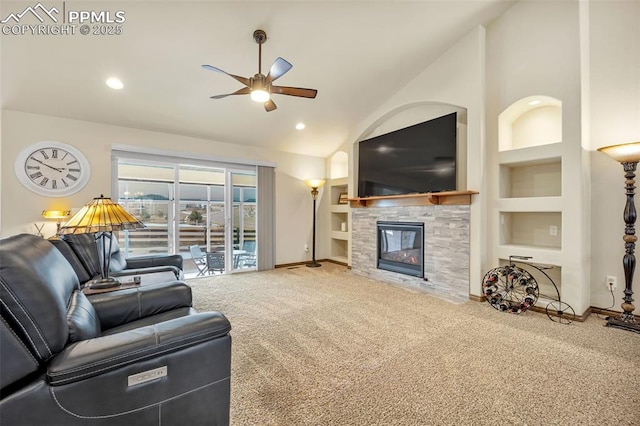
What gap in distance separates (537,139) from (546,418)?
341 cm

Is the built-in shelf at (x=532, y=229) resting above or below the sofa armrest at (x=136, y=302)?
above

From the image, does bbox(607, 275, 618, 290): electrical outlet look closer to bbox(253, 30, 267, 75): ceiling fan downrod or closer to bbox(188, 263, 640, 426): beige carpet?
→ bbox(188, 263, 640, 426): beige carpet

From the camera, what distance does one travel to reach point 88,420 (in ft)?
3.52

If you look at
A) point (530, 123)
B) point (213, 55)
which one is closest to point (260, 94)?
point (213, 55)

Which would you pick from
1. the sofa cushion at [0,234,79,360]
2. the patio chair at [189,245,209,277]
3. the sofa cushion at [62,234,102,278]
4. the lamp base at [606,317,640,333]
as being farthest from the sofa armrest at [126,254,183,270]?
the lamp base at [606,317,640,333]

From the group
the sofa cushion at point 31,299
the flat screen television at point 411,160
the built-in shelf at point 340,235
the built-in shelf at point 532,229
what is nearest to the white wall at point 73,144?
the flat screen television at point 411,160

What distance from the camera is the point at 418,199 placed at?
14.2 feet

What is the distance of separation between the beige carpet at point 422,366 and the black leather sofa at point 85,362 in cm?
54

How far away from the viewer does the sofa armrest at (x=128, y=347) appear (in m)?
1.05

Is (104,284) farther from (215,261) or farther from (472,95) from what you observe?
(472,95)

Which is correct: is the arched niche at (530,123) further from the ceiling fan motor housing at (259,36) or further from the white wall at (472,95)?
the ceiling fan motor housing at (259,36)

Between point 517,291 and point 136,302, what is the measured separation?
13.3 ft

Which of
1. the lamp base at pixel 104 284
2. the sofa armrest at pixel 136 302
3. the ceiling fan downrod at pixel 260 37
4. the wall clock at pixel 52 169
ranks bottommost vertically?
the sofa armrest at pixel 136 302

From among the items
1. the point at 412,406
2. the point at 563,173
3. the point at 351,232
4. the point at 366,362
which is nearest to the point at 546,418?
the point at 412,406
